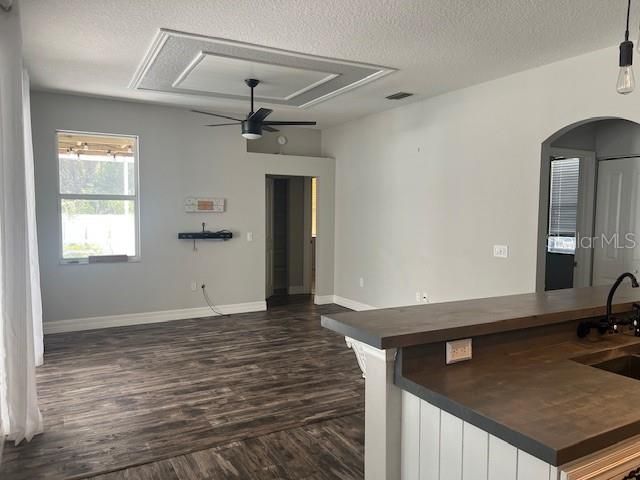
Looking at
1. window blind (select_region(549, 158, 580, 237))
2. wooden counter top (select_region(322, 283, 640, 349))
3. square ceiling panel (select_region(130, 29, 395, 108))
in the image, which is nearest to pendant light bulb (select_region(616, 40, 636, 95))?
wooden counter top (select_region(322, 283, 640, 349))

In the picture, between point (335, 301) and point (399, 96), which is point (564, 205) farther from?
point (335, 301)

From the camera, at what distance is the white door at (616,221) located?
464 centimetres

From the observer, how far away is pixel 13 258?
111 inches

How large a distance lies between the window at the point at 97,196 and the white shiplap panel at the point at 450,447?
558 cm

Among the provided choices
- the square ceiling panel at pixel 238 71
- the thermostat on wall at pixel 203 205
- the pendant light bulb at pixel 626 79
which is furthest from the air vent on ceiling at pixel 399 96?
the pendant light bulb at pixel 626 79

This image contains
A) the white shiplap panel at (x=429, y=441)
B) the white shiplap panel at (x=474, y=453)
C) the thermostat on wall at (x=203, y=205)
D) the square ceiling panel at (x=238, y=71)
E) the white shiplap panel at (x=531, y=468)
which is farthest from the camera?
the thermostat on wall at (x=203, y=205)

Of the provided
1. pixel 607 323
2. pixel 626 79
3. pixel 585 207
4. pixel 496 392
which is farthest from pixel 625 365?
pixel 585 207

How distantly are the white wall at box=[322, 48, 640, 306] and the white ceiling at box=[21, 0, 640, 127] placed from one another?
276 mm

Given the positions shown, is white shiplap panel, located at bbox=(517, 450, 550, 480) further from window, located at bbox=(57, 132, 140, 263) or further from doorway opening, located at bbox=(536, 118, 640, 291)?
window, located at bbox=(57, 132, 140, 263)

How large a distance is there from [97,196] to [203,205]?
1380 millimetres

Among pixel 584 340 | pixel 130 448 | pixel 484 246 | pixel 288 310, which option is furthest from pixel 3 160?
pixel 288 310

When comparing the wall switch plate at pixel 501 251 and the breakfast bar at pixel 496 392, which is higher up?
the wall switch plate at pixel 501 251

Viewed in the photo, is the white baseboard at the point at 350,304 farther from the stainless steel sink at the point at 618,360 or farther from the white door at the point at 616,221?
the stainless steel sink at the point at 618,360

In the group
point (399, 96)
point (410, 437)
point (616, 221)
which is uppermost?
point (399, 96)
